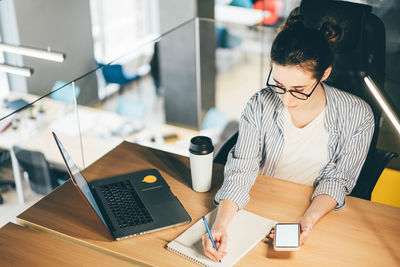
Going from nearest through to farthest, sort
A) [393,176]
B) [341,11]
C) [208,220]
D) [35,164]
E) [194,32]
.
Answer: [208,220] → [341,11] → [393,176] → [35,164] → [194,32]

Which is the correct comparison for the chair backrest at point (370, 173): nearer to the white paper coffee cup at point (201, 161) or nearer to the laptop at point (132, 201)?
the white paper coffee cup at point (201, 161)

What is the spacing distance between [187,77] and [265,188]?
361 centimetres

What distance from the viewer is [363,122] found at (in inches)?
74.8

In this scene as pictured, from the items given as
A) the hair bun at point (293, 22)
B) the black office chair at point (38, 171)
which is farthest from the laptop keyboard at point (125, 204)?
the black office chair at point (38, 171)

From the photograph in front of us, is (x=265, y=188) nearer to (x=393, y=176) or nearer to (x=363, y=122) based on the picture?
(x=363, y=122)

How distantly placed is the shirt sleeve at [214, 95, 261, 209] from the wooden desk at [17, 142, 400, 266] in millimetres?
58

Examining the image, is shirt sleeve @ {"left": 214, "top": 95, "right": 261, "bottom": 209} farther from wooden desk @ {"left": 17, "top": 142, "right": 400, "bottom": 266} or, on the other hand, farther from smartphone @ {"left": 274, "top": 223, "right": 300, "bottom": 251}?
smartphone @ {"left": 274, "top": 223, "right": 300, "bottom": 251}

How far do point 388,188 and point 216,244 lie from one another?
1186mm

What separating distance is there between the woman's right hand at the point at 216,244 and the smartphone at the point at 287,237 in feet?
0.52

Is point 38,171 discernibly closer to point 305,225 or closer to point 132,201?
point 132,201

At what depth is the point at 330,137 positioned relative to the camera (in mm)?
1941

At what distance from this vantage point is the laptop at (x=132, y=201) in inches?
65.5

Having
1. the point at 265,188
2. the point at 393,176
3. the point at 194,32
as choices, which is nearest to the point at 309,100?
the point at 265,188

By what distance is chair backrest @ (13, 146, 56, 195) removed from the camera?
3.92m
